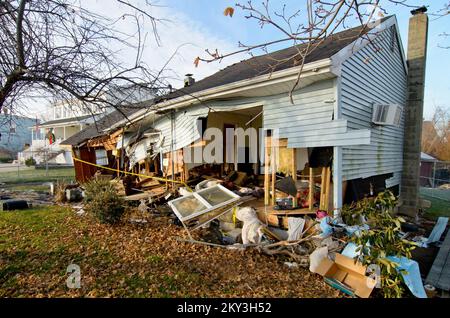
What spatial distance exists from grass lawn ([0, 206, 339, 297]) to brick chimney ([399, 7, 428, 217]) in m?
8.59

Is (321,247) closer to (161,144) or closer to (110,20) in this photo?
(110,20)

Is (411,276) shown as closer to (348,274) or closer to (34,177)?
(348,274)

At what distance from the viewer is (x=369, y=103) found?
7578 millimetres

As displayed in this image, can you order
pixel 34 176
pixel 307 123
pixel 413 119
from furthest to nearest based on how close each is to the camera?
pixel 34 176
pixel 413 119
pixel 307 123

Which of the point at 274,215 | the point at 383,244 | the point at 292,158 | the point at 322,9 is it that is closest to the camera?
the point at 322,9

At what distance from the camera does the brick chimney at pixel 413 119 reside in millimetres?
10070

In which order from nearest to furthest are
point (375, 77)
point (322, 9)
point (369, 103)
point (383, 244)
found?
1. point (322, 9)
2. point (383, 244)
3. point (369, 103)
4. point (375, 77)

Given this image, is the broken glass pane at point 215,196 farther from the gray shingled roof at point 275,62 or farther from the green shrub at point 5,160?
the green shrub at point 5,160

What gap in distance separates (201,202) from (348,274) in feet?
11.0

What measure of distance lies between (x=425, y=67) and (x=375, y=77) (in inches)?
167

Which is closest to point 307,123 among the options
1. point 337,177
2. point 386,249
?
point 337,177

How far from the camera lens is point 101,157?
45.9ft
